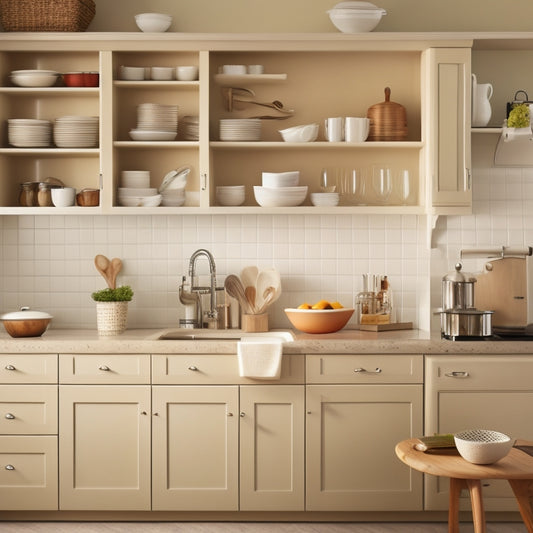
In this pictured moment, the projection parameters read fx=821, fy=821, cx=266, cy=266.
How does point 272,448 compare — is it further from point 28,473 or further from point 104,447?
point 28,473

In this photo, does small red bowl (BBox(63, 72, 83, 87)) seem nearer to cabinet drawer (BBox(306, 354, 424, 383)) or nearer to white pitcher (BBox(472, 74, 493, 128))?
cabinet drawer (BBox(306, 354, 424, 383))

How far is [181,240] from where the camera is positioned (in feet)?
14.7

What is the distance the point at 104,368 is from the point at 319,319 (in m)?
1.07

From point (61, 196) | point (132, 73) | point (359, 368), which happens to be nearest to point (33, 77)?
point (132, 73)

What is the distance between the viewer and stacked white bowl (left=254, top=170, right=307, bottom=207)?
4152mm

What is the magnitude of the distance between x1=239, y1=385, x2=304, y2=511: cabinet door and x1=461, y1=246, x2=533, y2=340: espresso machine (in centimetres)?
114

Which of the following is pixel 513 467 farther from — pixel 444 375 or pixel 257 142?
pixel 257 142

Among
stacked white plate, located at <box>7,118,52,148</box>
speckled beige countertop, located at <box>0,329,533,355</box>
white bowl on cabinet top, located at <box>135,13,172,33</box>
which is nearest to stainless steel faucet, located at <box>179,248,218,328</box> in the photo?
speckled beige countertop, located at <box>0,329,533,355</box>

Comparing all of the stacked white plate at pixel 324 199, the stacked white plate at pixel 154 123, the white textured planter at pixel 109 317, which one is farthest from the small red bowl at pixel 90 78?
the stacked white plate at pixel 324 199

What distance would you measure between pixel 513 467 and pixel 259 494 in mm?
1392

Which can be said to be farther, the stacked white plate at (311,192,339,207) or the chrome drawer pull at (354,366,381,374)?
the stacked white plate at (311,192,339,207)

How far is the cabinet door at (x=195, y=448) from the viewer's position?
12.4 ft

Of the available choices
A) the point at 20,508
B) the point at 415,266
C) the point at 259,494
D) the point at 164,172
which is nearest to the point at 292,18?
the point at 164,172

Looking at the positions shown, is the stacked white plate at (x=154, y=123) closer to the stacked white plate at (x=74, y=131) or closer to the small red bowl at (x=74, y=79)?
the stacked white plate at (x=74, y=131)
